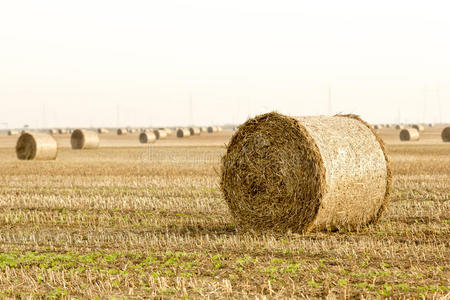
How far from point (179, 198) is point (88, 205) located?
2.32 m

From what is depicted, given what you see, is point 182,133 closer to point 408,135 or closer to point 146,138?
point 146,138

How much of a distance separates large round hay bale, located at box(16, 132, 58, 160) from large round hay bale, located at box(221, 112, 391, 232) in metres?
20.7

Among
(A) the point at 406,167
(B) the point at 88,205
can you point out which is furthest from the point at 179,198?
(A) the point at 406,167

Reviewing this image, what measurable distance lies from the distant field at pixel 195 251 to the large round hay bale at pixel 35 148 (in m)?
13.8

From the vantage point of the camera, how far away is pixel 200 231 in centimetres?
1145

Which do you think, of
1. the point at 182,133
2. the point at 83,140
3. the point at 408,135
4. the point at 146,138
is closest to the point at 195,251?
the point at 83,140

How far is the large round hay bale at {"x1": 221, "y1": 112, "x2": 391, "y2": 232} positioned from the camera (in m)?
10.8

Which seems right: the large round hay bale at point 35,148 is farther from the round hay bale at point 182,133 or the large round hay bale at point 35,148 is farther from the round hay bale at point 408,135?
the round hay bale at point 182,133

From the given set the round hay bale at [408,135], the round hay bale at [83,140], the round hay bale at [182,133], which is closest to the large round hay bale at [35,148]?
the round hay bale at [83,140]

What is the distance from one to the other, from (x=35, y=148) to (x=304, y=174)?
2226 cm

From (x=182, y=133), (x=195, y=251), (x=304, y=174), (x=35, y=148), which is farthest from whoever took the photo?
(x=182, y=133)

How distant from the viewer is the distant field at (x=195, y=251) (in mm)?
7320

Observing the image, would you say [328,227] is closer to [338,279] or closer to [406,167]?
[338,279]

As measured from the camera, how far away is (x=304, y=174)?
1092 cm
